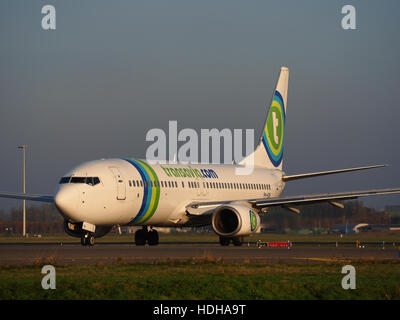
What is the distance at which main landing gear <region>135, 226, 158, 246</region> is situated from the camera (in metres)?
40.1

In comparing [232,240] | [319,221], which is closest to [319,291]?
[232,240]

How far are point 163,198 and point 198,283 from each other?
1996cm

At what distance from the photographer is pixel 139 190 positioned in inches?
1422

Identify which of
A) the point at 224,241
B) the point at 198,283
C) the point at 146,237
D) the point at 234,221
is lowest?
the point at 224,241

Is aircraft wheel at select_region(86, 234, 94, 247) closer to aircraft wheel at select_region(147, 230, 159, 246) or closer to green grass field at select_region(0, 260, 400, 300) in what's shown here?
aircraft wheel at select_region(147, 230, 159, 246)

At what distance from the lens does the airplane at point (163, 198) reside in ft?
111

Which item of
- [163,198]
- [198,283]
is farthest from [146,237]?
[198,283]

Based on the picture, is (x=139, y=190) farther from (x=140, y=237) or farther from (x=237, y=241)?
(x=237, y=241)

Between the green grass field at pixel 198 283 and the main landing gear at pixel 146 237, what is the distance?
17564 mm

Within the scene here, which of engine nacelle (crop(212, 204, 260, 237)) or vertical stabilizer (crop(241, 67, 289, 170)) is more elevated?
vertical stabilizer (crop(241, 67, 289, 170))

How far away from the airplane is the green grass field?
39.0ft

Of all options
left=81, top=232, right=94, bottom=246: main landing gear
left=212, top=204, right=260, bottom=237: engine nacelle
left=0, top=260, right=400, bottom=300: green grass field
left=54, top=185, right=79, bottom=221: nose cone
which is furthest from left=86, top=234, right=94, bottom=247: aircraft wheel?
left=0, top=260, right=400, bottom=300: green grass field

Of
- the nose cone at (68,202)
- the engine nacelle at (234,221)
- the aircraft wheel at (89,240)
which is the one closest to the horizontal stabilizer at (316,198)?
the engine nacelle at (234,221)
